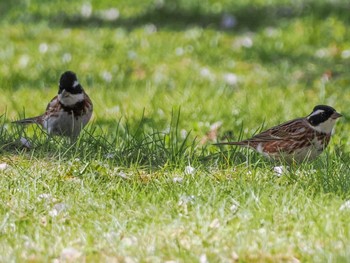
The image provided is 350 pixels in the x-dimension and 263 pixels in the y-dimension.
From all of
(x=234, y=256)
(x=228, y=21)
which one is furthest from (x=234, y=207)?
(x=228, y=21)

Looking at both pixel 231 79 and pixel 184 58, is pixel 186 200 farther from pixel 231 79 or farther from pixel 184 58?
pixel 184 58

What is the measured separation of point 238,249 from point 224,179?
4.70ft

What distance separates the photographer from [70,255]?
5441mm

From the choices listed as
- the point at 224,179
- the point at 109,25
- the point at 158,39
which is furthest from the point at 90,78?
the point at 224,179

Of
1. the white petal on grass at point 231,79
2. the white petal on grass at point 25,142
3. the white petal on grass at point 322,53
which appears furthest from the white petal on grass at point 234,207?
the white petal on grass at point 322,53

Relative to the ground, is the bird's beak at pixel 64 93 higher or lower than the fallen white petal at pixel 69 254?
higher

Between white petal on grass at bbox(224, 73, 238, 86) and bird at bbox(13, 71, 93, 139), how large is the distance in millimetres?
3621

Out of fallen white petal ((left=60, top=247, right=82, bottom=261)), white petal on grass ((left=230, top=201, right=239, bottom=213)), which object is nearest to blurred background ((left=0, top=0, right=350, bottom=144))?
white petal on grass ((left=230, top=201, right=239, bottom=213))

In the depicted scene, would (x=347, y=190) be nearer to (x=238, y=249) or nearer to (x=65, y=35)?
(x=238, y=249)

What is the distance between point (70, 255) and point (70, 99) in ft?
10.5

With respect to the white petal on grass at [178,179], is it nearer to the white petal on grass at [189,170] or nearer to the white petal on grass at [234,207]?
the white petal on grass at [189,170]

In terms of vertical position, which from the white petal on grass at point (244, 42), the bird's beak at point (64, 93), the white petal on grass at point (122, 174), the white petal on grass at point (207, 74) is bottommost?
the white petal on grass at point (207, 74)

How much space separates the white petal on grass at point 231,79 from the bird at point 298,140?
4.15 m

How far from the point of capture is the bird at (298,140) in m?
7.51
